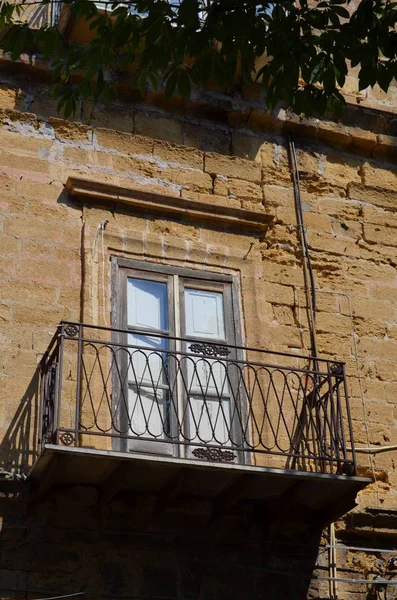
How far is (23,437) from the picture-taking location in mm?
7070

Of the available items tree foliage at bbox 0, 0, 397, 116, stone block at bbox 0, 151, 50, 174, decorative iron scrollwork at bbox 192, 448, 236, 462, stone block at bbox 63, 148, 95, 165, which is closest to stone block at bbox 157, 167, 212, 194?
stone block at bbox 63, 148, 95, 165

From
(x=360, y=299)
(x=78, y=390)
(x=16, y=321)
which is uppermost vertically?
(x=360, y=299)

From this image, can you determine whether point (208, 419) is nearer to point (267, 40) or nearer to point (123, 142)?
point (123, 142)

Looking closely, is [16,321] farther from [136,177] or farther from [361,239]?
[361,239]

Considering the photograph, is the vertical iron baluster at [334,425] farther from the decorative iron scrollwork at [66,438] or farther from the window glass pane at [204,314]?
the decorative iron scrollwork at [66,438]

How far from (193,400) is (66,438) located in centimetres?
109

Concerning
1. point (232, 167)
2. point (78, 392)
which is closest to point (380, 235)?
point (232, 167)

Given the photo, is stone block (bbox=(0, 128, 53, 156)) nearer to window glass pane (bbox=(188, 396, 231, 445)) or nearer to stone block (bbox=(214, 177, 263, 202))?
stone block (bbox=(214, 177, 263, 202))

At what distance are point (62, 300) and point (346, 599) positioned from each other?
9.43ft

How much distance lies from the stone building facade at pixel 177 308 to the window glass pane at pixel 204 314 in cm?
9

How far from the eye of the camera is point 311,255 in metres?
8.64

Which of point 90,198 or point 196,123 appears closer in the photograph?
point 90,198

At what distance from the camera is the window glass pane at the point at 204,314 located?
7.89 m

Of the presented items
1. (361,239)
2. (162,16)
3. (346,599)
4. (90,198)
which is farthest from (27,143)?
(346,599)
